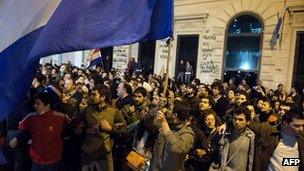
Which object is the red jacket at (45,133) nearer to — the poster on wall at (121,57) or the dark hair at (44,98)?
the dark hair at (44,98)

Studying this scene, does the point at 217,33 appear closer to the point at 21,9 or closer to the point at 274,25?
the point at 274,25

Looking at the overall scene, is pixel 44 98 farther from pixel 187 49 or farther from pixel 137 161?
pixel 187 49

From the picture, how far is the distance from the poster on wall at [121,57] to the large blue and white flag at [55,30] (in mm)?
19661

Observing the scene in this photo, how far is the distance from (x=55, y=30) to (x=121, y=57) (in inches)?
810

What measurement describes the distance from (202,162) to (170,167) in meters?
0.80

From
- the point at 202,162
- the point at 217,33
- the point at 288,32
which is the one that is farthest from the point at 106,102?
the point at 217,33

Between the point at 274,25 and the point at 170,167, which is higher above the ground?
the point at 274,25

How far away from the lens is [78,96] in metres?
8.12

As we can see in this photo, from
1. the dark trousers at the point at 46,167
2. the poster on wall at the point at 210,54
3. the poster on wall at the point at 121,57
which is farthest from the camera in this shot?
the poster on wall at the point at 121,57

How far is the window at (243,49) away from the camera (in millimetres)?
17109

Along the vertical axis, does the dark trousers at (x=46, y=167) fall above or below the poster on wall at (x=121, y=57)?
below

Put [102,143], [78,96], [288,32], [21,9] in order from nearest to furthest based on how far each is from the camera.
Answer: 1. [21,9]
2. [102,143]
3. [78,96]
4. [288,32]

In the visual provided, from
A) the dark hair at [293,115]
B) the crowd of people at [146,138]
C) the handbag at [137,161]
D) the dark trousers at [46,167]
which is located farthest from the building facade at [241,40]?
the dark trousers at [46,167]

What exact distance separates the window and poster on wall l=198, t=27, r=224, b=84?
1.01 feet
